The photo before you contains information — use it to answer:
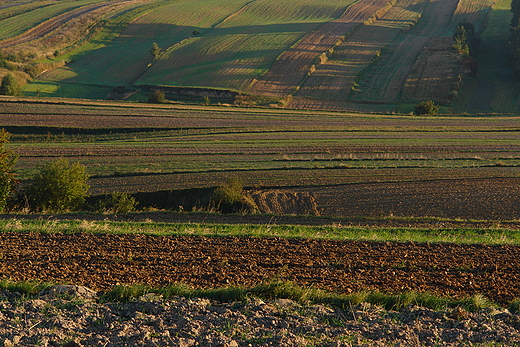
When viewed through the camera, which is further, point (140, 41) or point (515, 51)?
point (140, 41)

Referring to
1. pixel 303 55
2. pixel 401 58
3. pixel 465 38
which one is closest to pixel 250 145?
pixel 303 55

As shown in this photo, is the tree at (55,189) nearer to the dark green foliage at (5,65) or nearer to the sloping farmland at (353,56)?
the sloping farmland at (353,56)

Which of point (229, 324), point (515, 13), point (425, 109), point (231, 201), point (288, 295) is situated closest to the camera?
point (229, 324)

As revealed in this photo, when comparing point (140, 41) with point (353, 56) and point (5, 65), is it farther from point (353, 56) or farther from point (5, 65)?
point (353, 56)

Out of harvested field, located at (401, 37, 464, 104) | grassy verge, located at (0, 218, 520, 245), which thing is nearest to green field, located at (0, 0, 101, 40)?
harvested field, located at (401, 37, 464, 104)

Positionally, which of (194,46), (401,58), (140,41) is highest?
(401,58)

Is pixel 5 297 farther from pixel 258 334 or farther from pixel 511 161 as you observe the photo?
pixel 511 161

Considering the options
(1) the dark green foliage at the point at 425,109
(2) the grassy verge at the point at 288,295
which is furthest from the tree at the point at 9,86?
(2) the grassy verge at the point at 288,295

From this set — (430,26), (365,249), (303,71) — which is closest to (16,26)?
(303,71)
